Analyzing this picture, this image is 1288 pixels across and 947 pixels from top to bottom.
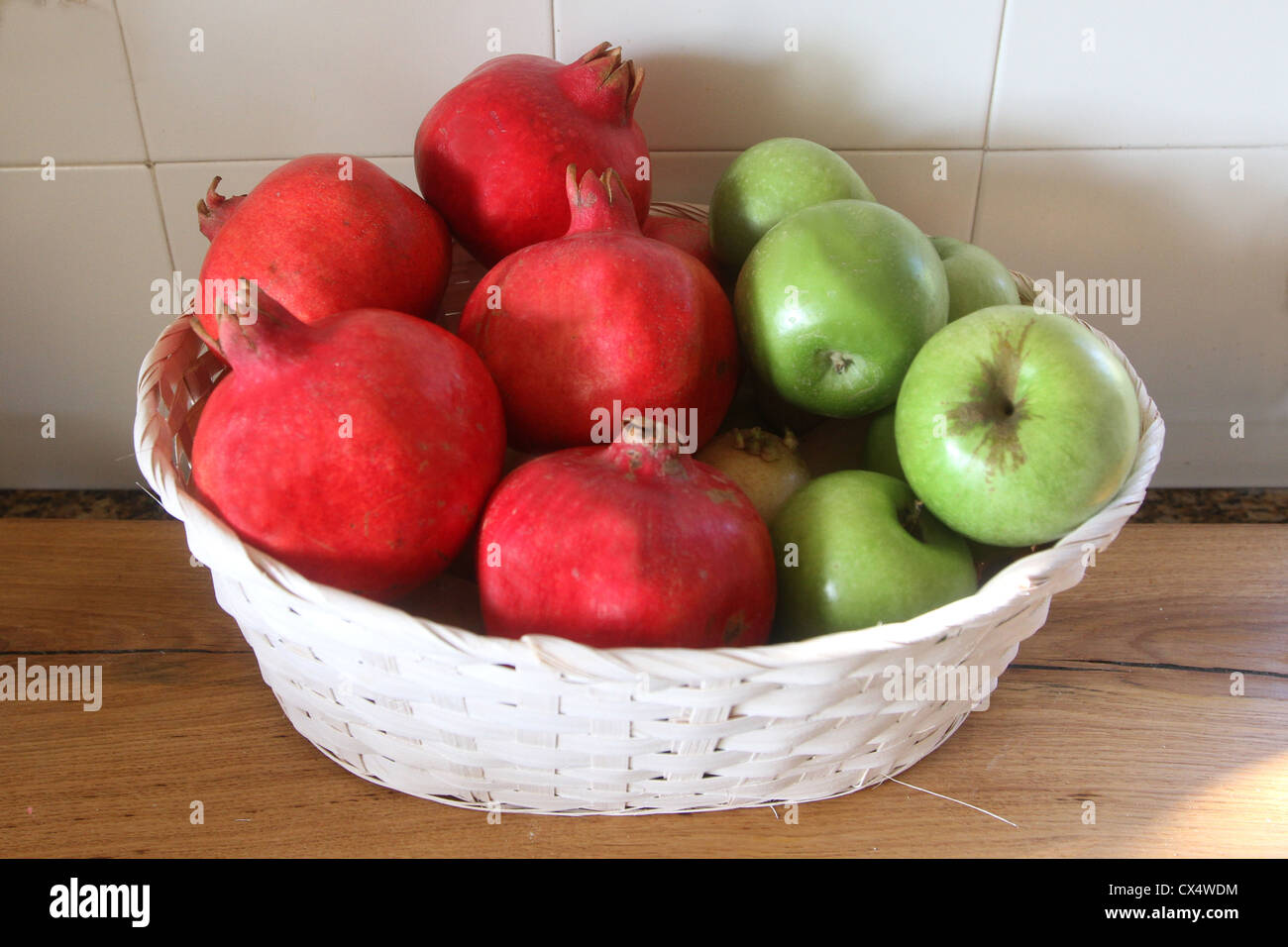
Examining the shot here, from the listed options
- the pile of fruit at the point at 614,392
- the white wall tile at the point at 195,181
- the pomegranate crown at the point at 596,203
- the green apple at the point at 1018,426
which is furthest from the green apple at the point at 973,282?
the white wall tile at the point at 195,181

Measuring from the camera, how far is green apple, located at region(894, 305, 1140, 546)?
0.58 meters

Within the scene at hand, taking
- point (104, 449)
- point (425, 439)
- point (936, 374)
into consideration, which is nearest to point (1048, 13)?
point (936, 374)

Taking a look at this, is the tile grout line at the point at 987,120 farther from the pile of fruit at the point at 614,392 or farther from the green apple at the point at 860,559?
the green apple at the point at 860,559

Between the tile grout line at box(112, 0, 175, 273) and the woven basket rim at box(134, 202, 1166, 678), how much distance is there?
431mm

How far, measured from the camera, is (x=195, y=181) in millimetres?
941

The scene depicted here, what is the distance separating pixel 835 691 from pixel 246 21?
2.58ft

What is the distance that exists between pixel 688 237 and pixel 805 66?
0.21 m

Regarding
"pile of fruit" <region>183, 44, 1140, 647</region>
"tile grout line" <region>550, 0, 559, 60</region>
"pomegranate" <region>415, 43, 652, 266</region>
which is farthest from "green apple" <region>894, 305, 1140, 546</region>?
"tile grout line" <region>550, 0, 559, 60</region>

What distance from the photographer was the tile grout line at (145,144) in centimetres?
88

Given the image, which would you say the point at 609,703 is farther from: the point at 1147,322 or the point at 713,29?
the point at 1147,322

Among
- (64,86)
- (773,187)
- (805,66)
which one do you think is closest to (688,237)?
(773,187)

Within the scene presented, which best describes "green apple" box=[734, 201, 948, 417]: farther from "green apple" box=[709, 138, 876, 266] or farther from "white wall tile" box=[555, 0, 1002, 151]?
"white wall tile" box=[555, 0, 1002, 151]

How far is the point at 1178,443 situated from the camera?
3.58ft

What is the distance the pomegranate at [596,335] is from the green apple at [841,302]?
4 cm
